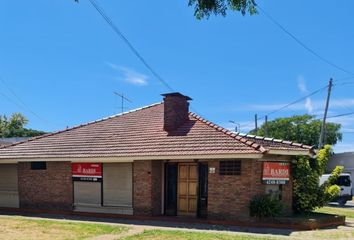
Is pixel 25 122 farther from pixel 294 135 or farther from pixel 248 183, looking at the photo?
pixel 248 183

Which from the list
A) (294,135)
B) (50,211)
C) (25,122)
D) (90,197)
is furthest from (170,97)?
(25,122)

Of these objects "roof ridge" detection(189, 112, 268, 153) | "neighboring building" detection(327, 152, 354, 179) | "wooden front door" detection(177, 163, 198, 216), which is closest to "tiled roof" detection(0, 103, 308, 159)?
"roof ridge" detection(189, 112, 268, 153)

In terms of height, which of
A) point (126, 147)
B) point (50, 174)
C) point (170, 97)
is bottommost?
point (50, 174)

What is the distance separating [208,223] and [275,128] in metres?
43.5

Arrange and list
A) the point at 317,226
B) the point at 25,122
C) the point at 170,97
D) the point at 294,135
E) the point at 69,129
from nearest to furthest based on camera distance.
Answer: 1. the point at 317,226
2. the point at 170,97
3. the point at 69,129
4. the point at 294,135
5. the point at 25,122

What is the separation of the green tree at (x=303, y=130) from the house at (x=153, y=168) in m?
34.6

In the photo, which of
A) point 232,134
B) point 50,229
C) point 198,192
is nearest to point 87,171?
point 198,192

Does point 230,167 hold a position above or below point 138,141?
below

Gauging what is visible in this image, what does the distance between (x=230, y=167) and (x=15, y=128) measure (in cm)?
6803

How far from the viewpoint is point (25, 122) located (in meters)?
82.8

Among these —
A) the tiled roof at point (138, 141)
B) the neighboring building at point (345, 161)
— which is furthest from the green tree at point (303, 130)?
the tiled roof at point (138, 141)

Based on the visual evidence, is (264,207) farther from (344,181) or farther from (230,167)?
(344,181)

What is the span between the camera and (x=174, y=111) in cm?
2036

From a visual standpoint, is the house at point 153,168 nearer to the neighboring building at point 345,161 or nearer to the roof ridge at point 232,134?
the roof ridge at point 232,134
